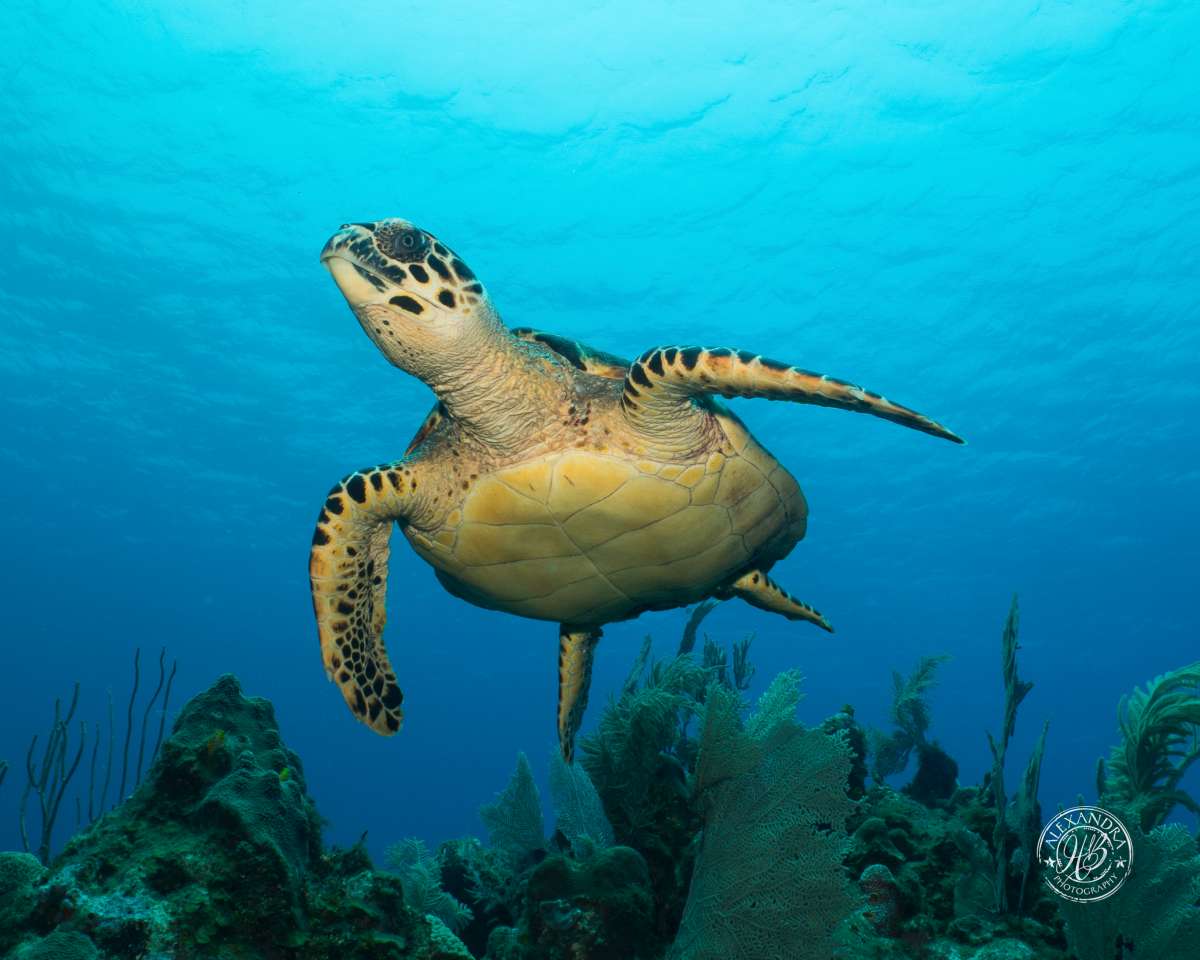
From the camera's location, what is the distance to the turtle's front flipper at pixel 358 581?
4.11 meters

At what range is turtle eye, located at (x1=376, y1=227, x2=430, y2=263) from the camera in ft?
11.5

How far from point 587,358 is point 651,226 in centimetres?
1788

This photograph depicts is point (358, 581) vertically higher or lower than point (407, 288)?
lower

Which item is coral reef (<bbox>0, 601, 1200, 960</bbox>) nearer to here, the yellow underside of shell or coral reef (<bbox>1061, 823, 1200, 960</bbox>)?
coral reef (<bbox>1061, 823, 1200, 960</bbox>)

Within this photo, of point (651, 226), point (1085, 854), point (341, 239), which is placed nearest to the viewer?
point (1085, 854)

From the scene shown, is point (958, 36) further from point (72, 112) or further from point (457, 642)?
point (457, 642)

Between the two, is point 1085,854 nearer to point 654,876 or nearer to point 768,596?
point 654,876

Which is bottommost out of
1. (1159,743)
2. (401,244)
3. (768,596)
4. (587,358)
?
(1159,743)

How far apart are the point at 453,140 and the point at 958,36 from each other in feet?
41.2

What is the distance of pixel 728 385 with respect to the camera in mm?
3584

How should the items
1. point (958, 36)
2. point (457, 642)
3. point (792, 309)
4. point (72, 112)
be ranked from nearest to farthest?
1. point (958, 36)
2. point (72, 112)
3. point (792, 309)
4. point (457, 642)

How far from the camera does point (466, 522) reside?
436cm

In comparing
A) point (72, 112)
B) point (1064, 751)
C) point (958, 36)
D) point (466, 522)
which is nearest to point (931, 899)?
point (466, 522)

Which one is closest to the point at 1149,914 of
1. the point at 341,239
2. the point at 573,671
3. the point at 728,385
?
the point at 728,385
